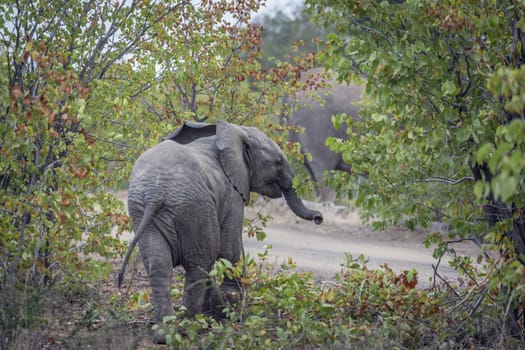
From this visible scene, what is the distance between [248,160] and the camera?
6.42 m

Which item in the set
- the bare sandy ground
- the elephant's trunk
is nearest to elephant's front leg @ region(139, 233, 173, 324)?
the elephant's trunk

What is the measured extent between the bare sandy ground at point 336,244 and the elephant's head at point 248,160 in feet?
9.38

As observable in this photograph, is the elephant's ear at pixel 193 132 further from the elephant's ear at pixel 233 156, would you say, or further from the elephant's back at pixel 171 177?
the elephant's back at pixel 171 177

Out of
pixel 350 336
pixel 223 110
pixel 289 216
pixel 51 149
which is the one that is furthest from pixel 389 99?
pixel 289 216

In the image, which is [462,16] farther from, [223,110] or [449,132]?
[223,110]

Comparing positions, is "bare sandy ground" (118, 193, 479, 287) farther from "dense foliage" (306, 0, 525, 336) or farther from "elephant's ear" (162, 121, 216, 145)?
"dense foliage" (306, 0, 525, 336)

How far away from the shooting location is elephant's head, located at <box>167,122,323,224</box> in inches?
237

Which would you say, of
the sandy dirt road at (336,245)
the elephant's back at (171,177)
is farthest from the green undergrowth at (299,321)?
the sandy dirt road at (336,245)

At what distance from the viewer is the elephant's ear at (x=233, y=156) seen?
5.99 meters

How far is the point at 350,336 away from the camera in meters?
4.77

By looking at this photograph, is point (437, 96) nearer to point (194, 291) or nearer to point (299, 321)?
point (299, 321)

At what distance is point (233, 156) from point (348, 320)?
1.68 m

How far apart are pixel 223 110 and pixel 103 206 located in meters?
3.12

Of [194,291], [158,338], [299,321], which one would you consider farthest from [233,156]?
[158,338]
